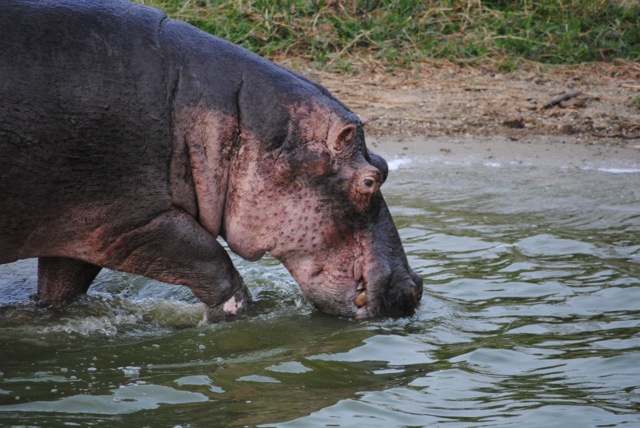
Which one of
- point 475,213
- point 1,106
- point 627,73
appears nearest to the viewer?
point 1,106

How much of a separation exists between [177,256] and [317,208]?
2.05 ft

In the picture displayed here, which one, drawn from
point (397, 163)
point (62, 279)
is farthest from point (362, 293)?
point (397, 163)

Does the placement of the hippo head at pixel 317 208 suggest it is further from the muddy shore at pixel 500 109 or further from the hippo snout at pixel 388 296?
the muddy shore at pixel 500 109

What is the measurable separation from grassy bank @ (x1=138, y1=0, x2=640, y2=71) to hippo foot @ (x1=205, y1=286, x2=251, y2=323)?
5.29 metres

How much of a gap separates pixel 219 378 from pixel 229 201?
2.91ft

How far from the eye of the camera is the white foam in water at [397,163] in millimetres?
7904

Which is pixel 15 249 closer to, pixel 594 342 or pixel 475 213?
pixel 594 342

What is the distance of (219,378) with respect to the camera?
405 centimetres

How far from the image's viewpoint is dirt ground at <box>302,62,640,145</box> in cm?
867

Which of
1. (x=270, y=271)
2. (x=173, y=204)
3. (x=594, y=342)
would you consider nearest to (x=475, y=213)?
(x=270, y=271)

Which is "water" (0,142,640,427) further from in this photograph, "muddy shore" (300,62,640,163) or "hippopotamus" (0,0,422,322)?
"muddy shore" (300,62,640,163)

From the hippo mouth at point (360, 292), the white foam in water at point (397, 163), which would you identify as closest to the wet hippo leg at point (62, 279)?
the hippo mouth at point (360, 292)

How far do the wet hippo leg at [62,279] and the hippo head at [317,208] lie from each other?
0.73 m

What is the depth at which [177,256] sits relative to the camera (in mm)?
4496
